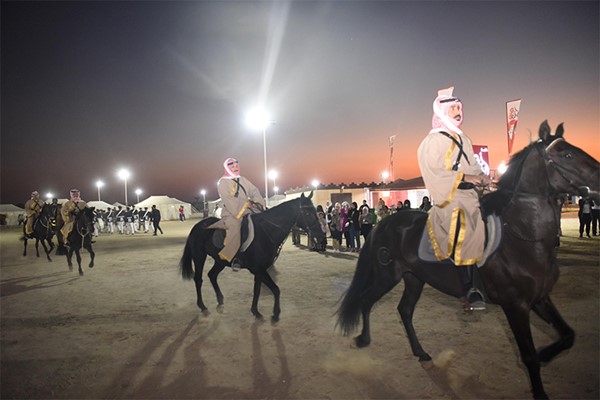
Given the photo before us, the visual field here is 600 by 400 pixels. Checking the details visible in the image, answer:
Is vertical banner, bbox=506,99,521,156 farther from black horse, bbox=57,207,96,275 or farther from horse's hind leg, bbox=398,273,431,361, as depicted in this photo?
black horse, bbox=57,207,96,275

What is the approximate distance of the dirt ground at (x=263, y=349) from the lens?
3.60 m

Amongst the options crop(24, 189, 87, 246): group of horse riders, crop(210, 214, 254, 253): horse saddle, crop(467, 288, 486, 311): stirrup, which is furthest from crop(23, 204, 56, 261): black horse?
crop(467, 288, 486, 311): stirrup

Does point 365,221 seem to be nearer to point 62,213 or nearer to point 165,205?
point 62,213

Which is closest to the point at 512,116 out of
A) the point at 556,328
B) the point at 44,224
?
the point at 556,328

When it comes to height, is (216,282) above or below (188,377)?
above

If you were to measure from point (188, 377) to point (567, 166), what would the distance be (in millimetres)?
4455

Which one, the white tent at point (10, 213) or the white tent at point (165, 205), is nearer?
the white tent at point (165, 205)

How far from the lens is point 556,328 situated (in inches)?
133

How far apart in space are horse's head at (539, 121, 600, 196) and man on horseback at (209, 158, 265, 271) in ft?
15.2

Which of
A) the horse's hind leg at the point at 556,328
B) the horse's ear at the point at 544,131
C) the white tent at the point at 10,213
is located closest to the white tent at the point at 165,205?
the white tent at the point at 10,213

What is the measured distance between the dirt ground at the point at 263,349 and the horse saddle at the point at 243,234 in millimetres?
1293

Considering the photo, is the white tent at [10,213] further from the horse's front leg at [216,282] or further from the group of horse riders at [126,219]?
the horse's front leg at [216,282]

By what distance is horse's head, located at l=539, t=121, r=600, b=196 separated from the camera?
297 cm

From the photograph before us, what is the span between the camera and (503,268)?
325 cm
